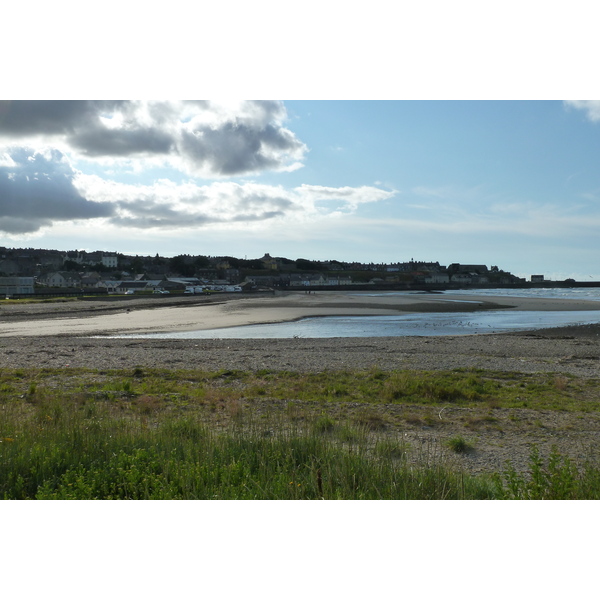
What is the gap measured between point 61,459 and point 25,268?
448 feet

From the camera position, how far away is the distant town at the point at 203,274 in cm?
11581

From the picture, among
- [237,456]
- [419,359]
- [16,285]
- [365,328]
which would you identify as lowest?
[365,328]

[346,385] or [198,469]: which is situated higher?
[198,469]

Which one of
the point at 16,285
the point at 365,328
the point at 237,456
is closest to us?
the point at 237,456

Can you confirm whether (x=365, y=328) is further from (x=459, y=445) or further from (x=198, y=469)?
(x=198, y=469)

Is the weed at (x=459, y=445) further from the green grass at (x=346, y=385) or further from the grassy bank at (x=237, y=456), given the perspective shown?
the green grass at (x=346, y=385)

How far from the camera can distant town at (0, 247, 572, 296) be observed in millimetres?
115812

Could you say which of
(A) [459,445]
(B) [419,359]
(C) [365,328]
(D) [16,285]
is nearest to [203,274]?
(D) [16,285]

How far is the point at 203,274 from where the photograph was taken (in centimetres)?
15500

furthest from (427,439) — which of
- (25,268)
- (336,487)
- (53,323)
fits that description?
(25,268)

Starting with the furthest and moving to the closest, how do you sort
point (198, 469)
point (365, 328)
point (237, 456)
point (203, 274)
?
point (203, 274), point (365, 328), point (237, 456), point (198, 469)

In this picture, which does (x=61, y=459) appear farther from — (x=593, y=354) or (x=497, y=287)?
(x=497, y=287)

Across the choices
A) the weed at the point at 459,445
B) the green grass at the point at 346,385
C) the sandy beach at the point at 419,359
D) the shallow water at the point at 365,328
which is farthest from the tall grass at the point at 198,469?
the shallow water at the point at 365,328

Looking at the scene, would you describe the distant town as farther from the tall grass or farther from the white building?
the tall grass
